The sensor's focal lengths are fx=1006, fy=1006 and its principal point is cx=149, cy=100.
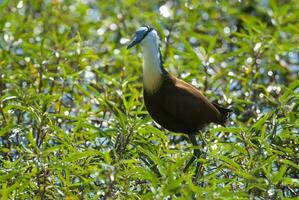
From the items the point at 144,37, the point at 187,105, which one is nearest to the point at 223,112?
the point at 187,105

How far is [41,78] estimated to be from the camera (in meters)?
8.16

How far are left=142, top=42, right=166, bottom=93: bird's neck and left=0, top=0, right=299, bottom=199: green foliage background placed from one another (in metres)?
0.19

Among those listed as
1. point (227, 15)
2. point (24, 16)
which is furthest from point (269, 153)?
point (227, 15)

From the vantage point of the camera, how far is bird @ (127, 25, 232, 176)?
720 cm

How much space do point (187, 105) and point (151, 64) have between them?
0.41m

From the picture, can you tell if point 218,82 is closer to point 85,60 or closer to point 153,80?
point 85,60

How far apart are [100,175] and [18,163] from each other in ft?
3.10

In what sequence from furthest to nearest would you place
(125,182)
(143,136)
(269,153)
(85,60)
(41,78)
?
(85,60), (41,78), (143,136), (269,153), (125,182)

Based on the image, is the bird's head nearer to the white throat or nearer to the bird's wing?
the white throat

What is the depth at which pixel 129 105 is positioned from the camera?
6773 mm

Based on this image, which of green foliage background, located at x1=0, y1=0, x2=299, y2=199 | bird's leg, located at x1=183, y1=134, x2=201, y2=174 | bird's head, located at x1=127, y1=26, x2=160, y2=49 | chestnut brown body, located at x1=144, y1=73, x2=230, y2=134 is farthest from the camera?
bird's head, located at x1=127, y1=26, x2=160, y2=49

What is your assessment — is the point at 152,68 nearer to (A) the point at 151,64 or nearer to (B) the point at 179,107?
(A) the point at 151,64

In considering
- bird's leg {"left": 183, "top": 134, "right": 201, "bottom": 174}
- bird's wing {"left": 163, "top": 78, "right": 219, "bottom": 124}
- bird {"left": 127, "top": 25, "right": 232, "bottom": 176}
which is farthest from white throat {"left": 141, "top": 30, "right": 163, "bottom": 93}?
bird's leg {"left": 183, "top": 134, "right": 201, "bottom": 174}

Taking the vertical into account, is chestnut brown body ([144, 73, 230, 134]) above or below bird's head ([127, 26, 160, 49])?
below
